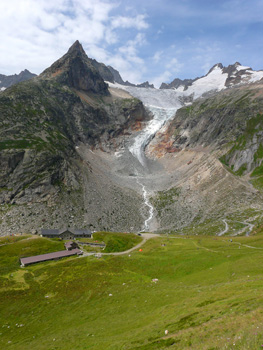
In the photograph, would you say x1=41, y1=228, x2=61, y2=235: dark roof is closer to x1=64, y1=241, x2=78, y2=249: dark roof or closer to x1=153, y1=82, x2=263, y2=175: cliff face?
x1=64, y1=241, x2=78, y2=249: dark roof

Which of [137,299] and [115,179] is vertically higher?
[115,179]

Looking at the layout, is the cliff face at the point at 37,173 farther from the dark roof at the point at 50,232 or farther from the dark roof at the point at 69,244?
the dark roof at the point at 69,244

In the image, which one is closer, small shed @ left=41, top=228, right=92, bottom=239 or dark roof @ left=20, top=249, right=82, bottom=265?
dark roof @ left=20, top=249, right=82, bottom=265

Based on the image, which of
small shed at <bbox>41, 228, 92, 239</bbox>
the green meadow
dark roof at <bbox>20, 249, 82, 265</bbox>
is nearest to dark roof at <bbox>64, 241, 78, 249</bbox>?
the green meadow

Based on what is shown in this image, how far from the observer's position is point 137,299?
129 ft

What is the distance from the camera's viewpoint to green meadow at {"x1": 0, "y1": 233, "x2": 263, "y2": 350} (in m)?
20.6

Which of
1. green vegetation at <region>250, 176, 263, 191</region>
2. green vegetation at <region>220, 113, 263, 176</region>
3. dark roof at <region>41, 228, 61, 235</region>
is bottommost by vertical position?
dark roof at <region>41, 228, 61, 235</region>

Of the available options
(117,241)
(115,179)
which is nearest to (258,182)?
(115,179)

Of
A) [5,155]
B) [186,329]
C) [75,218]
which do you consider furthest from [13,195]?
[186,329]

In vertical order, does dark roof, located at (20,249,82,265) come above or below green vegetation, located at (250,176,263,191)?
below

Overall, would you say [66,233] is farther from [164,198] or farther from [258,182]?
[258,182]

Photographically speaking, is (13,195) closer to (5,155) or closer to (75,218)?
(5,155)

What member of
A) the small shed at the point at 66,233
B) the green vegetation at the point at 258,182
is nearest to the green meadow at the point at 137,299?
the small shed at the point at 66,233

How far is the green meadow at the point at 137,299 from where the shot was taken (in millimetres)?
20578
